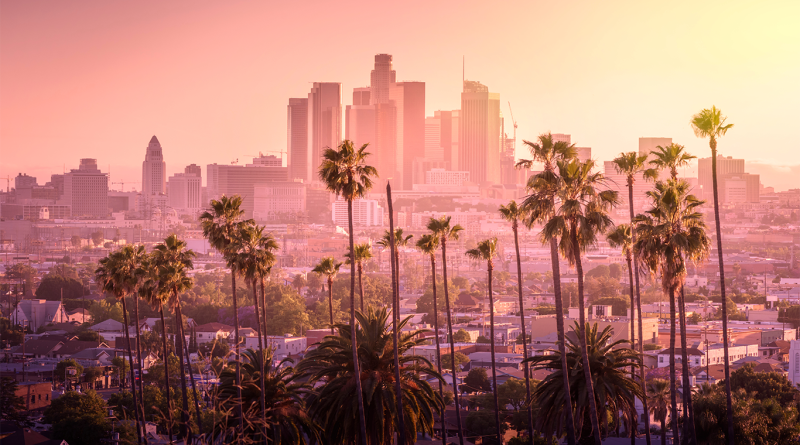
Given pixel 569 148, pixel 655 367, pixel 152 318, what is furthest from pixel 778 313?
pixel 569 148

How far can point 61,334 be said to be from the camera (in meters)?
111

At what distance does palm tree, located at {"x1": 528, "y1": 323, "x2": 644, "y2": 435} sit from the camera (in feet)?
95.1

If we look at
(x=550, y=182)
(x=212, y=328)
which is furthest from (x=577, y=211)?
(x=212, y=328)

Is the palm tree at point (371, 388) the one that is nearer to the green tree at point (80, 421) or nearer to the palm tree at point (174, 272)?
the palm tree at point (174, 272)

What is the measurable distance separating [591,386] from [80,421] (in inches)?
1384

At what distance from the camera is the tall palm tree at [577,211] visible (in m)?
28.6

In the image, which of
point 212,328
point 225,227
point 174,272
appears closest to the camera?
point 225,227

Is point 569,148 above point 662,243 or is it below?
above

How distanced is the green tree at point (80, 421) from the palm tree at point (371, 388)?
2543 cm

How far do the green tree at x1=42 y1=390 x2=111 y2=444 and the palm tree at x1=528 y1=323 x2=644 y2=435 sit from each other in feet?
104

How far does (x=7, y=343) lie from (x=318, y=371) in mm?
90093

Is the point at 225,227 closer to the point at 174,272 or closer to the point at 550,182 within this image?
the point at 174,272

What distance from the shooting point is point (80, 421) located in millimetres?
51031

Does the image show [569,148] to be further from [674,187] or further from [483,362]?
[483,362]
